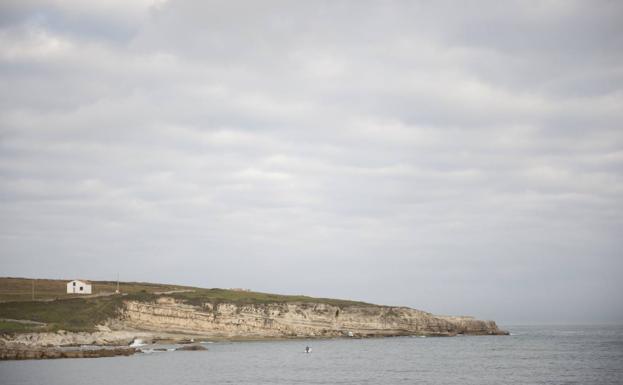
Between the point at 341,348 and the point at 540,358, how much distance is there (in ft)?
96.4

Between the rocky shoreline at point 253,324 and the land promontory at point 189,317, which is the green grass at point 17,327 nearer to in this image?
the land promontory at point 189,317

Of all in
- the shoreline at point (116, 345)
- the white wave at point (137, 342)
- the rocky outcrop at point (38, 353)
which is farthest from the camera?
the white wave at point (137, 342)

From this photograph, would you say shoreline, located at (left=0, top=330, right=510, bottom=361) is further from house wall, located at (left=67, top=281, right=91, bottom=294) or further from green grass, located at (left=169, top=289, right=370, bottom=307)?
house wall, located at (left=67, top=281, right=91, bottom=294)

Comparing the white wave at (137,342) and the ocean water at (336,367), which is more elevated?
the ocean water at (336,367)

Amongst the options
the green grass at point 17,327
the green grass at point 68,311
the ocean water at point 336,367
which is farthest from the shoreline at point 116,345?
the green grass at point 68,311

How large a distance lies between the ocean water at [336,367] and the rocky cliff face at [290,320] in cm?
2173

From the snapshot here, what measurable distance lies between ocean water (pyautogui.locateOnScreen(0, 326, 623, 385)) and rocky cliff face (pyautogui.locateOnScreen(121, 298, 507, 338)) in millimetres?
21730

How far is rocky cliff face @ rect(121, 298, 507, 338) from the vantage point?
114 metres

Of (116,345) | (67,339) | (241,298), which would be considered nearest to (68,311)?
(116,345)

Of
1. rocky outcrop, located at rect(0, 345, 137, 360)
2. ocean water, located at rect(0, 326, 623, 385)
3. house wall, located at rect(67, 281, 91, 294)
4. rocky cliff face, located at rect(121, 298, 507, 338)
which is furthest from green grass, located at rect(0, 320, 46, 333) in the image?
house wall, located at rect(67, 281, 91, 294)

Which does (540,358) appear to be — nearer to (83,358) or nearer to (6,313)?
(83,358)

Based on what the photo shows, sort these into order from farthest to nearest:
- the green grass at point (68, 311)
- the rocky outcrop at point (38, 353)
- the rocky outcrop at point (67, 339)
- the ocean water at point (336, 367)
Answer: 1. the green grass at point (68, 311)
2. the rocky outcrop at point (67, 339)
3. the rocky outcrop at point (38, 353)
4. the ocean water at point (336, 367)

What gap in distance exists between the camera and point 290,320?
123125 millimetres

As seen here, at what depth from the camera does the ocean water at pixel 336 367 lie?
187 feet
